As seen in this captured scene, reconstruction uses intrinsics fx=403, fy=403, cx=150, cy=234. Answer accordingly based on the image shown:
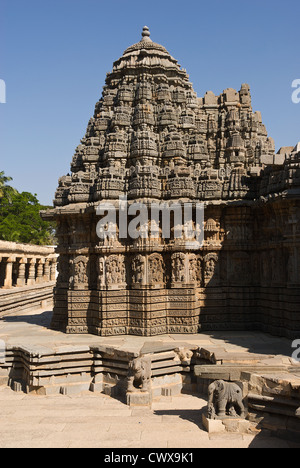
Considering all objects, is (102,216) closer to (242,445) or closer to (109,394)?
(109,394)

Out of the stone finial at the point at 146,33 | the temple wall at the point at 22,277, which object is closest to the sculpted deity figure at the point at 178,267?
the stone finial at the point at 146,33

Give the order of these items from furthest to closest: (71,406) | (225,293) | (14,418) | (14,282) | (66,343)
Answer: (14,282)
(225,293)
(66,343)
(71,406)
(14,418)

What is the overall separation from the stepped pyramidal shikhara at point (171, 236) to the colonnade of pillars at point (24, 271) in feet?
57.2

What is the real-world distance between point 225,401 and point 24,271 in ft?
94.6

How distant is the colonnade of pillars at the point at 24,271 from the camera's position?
30750 mm

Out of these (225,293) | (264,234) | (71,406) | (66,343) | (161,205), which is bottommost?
(71,406)

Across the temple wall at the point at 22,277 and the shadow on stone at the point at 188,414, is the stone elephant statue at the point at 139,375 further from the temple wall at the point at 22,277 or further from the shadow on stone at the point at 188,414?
the temple wall at the point at 22,277

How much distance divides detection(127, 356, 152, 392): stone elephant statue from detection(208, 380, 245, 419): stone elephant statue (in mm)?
1970

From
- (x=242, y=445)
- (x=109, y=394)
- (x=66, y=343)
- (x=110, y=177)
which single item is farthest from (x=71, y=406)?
(x=110, y=177)

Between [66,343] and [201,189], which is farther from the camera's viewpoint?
[201,189]

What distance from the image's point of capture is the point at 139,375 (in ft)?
30.5

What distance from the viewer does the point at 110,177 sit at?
13.6 m

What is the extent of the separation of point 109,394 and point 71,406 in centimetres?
116

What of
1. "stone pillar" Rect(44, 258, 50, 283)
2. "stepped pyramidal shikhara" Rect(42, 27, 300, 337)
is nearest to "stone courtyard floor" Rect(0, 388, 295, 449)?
"stepped pyramidal shikhara" Rect(42, 27, 300, 337)
